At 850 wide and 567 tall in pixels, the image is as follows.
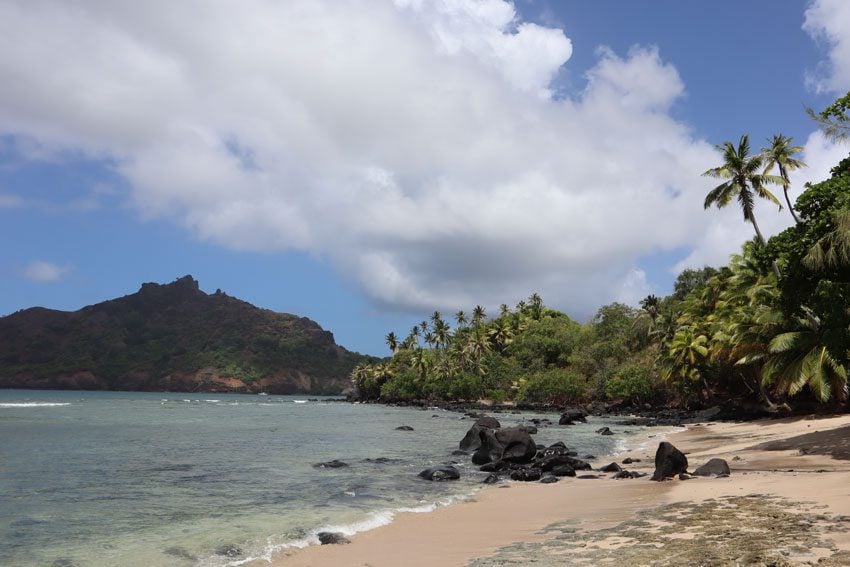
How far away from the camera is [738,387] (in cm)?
5459

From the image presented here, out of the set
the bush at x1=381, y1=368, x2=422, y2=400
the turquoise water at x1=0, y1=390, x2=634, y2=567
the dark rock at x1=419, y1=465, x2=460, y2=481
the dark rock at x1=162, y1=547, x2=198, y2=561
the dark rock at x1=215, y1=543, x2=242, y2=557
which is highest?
the bush at x1=381, y1=368, x2=422, y2=400

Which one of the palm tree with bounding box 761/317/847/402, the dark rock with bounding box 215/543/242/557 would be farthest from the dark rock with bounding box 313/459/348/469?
the palm tree with bounding box 761/317/847/402

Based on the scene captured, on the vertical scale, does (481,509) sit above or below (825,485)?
below

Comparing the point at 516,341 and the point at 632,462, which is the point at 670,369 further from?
the point at 516,341

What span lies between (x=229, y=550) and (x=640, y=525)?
26.5ft

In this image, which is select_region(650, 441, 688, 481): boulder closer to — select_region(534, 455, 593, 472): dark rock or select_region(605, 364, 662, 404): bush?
select_region(534, 455, 593, 472): dark rock

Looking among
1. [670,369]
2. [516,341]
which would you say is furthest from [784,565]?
[516,341]

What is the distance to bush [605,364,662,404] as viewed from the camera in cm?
6931

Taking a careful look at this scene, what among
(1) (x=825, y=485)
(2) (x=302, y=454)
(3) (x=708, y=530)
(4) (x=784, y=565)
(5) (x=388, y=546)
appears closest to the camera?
(4) (x=784, y=565)

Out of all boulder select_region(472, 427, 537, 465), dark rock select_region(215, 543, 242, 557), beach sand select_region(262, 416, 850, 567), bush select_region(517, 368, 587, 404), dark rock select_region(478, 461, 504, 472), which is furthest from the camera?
bush select_region(517, 368, 587, 404)

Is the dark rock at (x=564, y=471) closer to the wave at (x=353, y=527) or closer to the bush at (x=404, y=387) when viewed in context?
the wave at (x=353, y=527)

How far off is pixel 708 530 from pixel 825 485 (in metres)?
4.71

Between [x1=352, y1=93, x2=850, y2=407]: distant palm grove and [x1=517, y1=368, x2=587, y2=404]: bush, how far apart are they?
179 millimetres

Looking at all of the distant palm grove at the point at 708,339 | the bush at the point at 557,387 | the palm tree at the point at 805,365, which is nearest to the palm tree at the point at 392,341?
the distant palm grove at the point at 708,339
